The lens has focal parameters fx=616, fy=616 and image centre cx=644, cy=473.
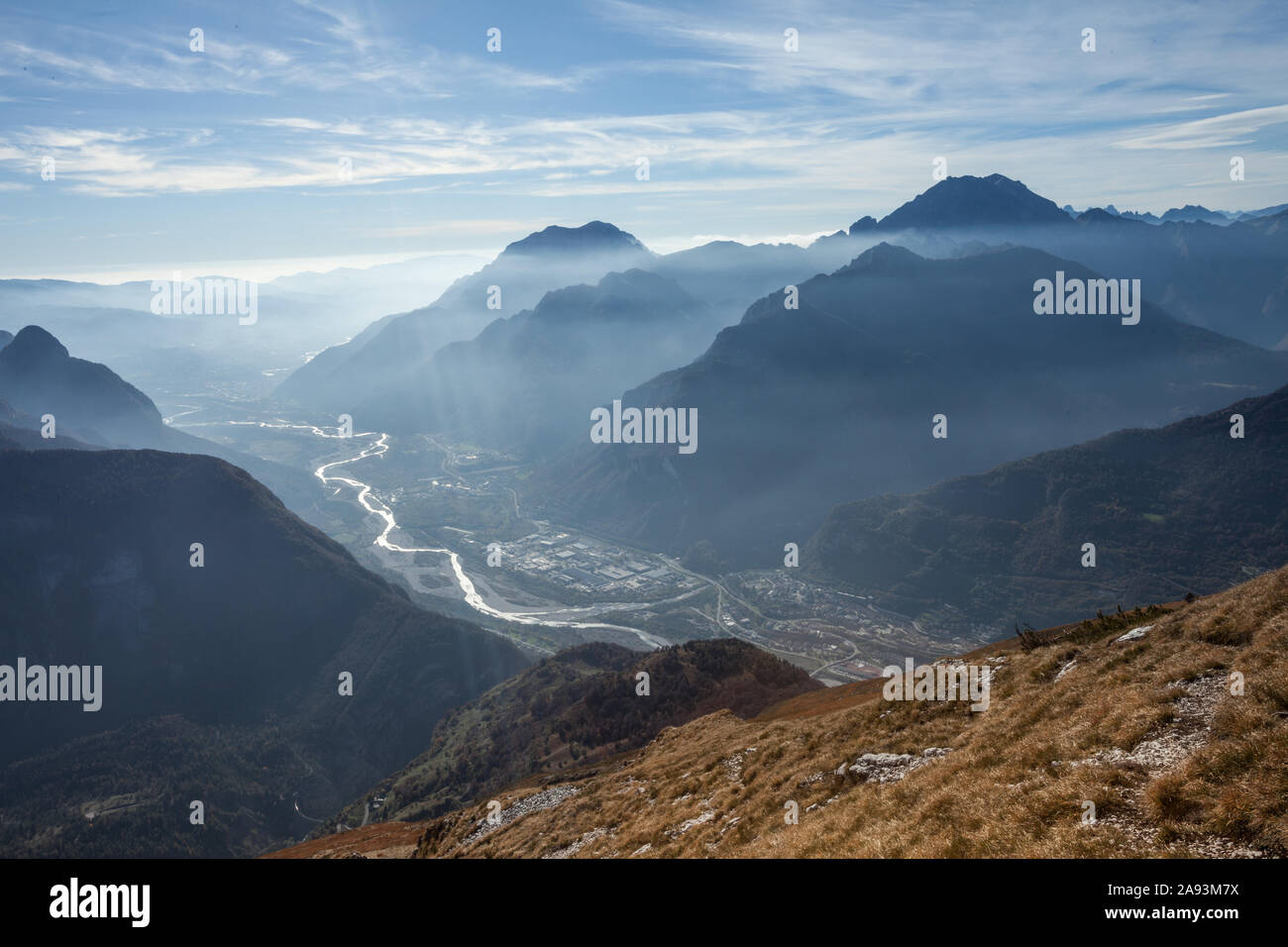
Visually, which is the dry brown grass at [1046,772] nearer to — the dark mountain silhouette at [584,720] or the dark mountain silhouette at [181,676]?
Answer: the dark mountain silhouette at [584,720]

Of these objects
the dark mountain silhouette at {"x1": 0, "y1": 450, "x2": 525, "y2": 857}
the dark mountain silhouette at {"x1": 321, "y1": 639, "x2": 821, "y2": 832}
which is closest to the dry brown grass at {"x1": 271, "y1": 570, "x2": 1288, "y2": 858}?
the dark mountain silhouette at {"x1": 321, "y1": 639, "x2": 821, "y2": 832}

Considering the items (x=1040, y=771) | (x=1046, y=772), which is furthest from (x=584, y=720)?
(x=1046, y=772)

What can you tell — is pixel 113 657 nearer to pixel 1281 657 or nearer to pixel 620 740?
pixel 620 740

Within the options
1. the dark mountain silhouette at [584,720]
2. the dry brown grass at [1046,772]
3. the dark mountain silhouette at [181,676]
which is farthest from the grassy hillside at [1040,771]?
the dark mountain silhouette at [181,676]

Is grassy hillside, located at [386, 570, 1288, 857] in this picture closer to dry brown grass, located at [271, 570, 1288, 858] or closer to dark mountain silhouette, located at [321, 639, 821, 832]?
dry brown grass, located at [271, 570, 1288, 858]
